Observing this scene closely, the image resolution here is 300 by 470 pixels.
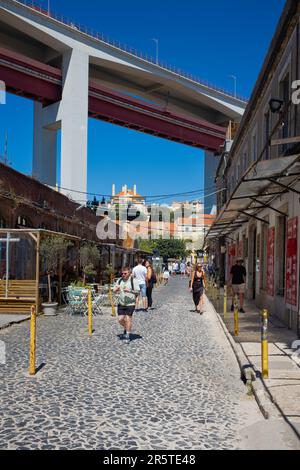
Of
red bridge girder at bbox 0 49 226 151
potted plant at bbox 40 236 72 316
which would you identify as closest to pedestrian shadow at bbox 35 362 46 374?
potted plant at bbox 40 236 72 316

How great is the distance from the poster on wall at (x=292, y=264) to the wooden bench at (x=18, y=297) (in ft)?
24.5

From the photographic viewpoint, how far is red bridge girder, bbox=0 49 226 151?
3788 centimetres

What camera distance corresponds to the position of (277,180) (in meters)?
10.9

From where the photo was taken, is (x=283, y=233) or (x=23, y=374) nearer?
(x=23, y=374)

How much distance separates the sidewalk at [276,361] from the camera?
5.59 meters

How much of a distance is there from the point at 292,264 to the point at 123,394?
6.30 metres

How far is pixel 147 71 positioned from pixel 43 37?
12.8 metres

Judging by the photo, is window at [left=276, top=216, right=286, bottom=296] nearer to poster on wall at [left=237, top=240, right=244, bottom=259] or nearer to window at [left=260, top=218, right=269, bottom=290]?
window at [left=260, top=218, right=269, bottom=290]

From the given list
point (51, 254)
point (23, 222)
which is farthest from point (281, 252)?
point (23, 222)

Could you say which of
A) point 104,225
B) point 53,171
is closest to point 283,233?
point 104,225

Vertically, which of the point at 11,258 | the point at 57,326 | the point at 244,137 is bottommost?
the point at 57,326

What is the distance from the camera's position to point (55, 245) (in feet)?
51.9

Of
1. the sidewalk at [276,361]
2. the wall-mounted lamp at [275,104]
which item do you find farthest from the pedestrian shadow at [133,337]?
the wall-mounted lamp at [275,104]
